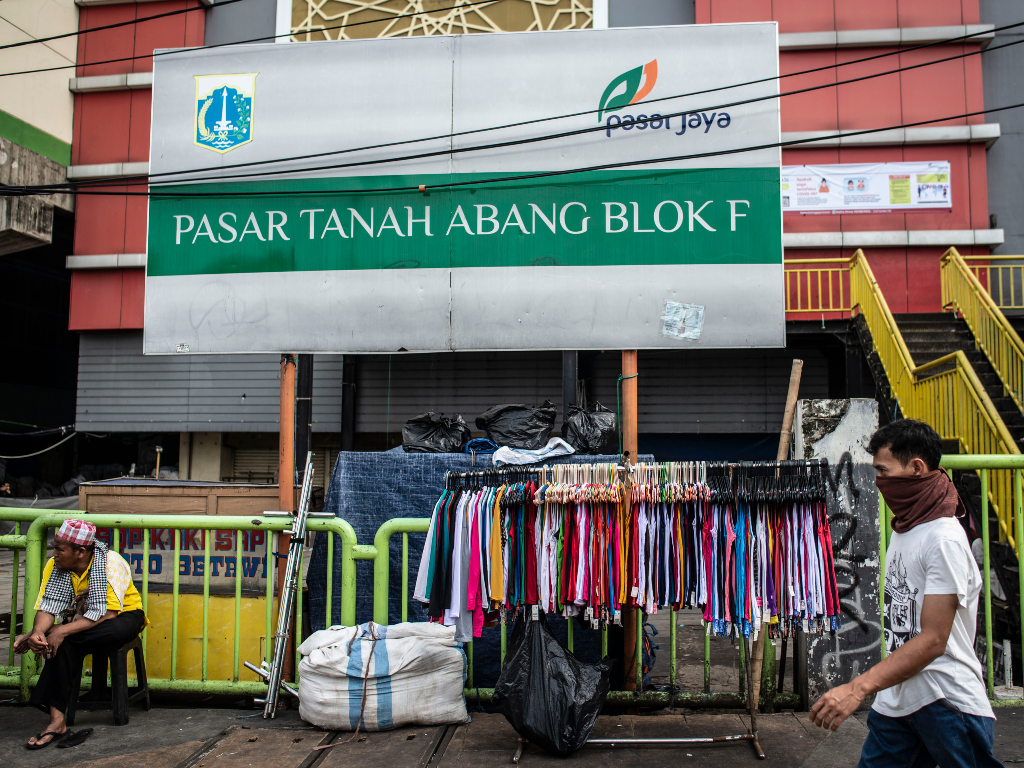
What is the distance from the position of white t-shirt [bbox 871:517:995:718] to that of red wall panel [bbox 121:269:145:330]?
1546cm

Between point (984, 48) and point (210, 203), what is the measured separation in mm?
14129

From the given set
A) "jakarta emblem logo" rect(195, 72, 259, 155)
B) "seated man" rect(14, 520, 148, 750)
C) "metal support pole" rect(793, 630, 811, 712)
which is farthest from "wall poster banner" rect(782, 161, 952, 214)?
"seated man" rect(14, 520, 148, 750)

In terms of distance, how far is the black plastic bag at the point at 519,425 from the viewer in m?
5.79

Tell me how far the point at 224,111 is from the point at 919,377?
9140mm

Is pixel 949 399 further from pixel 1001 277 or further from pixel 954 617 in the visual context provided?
pixel 954 617

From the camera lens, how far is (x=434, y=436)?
5820mm

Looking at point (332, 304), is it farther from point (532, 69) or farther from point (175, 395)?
point (175, 395)

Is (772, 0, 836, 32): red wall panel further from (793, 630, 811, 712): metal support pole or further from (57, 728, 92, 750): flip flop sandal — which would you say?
(57, 728, 92, 750): flip flop sandal

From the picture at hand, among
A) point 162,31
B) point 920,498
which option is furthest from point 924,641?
point 162,31

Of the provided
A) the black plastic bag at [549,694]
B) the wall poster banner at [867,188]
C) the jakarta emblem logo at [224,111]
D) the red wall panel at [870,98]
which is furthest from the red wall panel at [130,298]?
A: the red wall panel at [870,98]

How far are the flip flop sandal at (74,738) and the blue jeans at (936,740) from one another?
4322 mm

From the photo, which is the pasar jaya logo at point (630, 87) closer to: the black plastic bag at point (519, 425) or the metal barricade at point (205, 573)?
the black plastic bag at point (519, 425)

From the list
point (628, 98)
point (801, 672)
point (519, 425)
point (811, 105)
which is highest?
point (811, 105)

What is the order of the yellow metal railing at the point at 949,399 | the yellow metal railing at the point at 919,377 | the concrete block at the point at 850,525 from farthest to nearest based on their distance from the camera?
the yellow metal railing at the point at 919,377, the yellow metal railing at the point at 949,399, the concrete block at the point at 850,525
